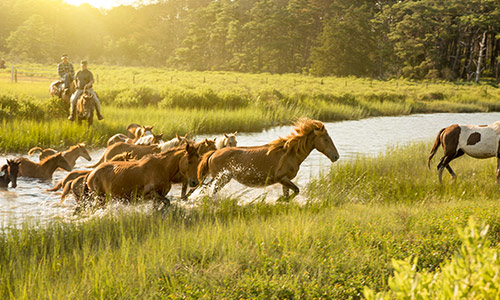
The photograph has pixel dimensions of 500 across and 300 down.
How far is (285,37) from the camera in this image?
75688 millimetres

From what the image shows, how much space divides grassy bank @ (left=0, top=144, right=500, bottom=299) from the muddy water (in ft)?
2.37

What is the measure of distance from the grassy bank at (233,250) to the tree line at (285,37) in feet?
192

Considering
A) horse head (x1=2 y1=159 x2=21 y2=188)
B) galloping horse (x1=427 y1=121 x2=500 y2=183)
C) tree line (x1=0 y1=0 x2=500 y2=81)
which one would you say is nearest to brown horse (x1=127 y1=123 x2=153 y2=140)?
horse head (x1=2 y1=159 x2=21 y2=188)

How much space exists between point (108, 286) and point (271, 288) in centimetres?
166

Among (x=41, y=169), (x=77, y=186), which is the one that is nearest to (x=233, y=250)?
(x=77, y=186)

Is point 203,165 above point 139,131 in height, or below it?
above

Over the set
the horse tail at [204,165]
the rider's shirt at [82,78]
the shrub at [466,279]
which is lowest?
the horse tail at [204,165]

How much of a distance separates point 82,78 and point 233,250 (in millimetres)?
13040

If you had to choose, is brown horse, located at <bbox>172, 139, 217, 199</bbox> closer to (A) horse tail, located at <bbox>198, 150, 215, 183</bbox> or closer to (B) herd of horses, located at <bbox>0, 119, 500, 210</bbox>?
(B) herd of horses, located at <bbox>0, 119, 500, 210</bbox>

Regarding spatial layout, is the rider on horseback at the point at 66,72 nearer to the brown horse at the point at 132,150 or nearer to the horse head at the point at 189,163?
the brown horse at the point at 132,150

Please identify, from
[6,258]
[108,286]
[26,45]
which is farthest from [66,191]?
[26,45]

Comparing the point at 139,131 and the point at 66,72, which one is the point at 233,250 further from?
the point at 66,72

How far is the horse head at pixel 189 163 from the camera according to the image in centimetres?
781

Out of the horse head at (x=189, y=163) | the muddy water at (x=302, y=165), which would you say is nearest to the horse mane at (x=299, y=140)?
the muddy water at (x=302, y=165)
